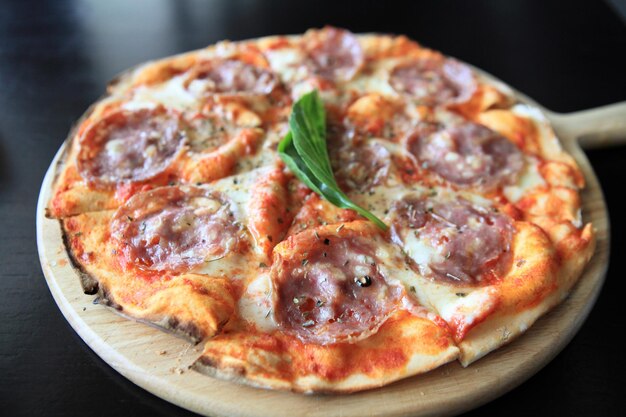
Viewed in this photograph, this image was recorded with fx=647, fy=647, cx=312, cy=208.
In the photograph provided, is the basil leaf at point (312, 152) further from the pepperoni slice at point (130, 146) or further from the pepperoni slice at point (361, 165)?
the pepperoni slice at point (130, 146)

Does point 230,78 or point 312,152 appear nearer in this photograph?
point 312,152

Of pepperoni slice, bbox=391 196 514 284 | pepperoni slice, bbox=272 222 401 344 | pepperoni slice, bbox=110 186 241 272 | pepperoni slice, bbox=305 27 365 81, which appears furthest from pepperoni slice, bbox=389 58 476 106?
pepperoni slice, bbox=110 186 241 272

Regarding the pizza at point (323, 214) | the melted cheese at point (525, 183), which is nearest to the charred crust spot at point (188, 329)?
the pizza at point (323, 214)

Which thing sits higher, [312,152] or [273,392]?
[312,152]

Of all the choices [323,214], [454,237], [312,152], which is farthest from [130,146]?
[454,237]

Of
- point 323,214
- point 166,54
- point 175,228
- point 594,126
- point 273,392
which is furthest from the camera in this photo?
point 166,54

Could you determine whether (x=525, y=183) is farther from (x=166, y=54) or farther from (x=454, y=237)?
(x=166, y=54)
